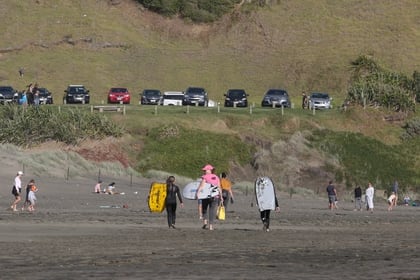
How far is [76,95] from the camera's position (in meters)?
68.5

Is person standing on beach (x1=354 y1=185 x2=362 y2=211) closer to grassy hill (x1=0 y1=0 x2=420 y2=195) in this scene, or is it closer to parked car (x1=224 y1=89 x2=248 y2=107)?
grassy hill (x1=0 y1=0 x2=420 y2=195)

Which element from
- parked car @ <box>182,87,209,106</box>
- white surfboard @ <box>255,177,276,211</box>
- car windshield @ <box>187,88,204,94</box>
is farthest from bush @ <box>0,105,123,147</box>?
white surfboard @ <box>255,177,276,211</box>

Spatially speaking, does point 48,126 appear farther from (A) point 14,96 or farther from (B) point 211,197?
(B) point 211,197

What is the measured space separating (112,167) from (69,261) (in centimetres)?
3184

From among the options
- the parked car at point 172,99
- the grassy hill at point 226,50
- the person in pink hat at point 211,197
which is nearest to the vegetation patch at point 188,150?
the grassy hill at point 226,50

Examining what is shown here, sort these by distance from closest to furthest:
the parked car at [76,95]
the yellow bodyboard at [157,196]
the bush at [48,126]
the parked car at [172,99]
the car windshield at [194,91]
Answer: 1. the yellow bodyboard at [157,196]
2. the bush at [48,126]
3. the parked car at [76,95]
4. the parked car at [172,99]
5. the car windshield at [194,91]

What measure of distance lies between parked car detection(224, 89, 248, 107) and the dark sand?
28183 millimetres

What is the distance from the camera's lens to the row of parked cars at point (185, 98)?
6750cm

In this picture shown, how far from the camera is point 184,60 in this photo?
81875 millimetres

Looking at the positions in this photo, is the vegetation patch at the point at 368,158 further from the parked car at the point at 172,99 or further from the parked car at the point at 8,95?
the parked car at the point at 8,95

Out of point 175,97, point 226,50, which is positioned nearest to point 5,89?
point 175,97

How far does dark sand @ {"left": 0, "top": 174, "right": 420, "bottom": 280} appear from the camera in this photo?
740 inches

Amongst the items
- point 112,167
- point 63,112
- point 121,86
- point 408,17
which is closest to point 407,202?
point 112,167

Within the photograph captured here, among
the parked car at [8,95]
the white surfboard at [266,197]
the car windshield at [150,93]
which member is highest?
the car windshield at [150,93]
